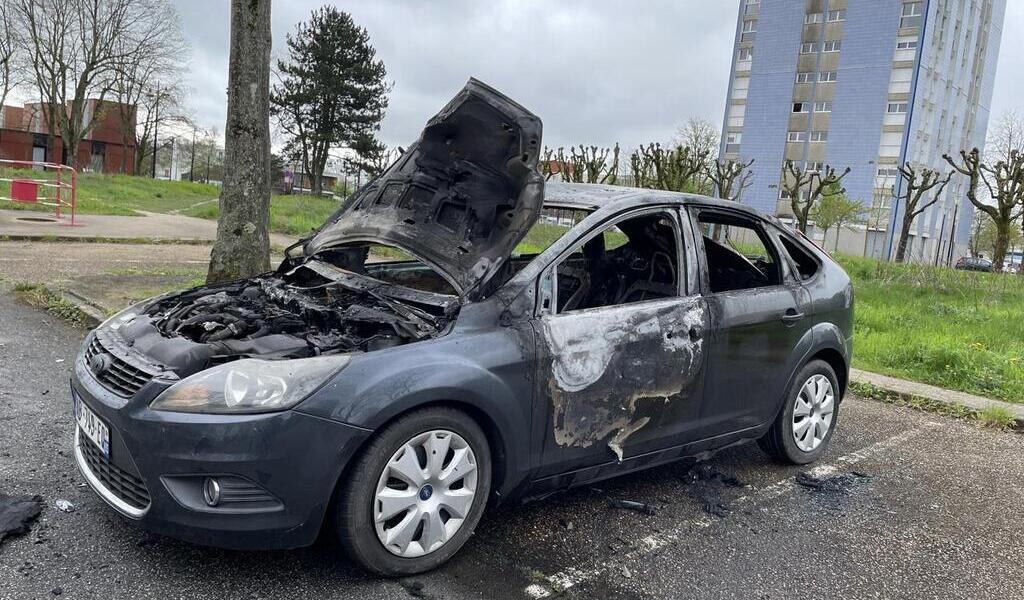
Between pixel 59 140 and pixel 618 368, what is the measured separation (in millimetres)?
60835

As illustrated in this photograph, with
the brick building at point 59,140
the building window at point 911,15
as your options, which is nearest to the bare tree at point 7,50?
the brick building at point 59,140

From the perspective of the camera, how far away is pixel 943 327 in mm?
9758

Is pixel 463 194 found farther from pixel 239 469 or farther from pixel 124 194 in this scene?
pixel 124 194

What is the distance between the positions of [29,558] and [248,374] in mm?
1150

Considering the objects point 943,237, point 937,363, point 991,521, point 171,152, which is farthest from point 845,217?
point 171,152

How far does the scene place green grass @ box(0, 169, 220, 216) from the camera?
70.4 ft

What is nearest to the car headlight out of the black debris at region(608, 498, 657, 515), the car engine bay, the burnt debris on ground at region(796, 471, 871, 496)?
the car engine bay

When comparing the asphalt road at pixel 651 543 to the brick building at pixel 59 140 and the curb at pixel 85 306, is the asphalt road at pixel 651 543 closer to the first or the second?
the curb at pixel 85 306

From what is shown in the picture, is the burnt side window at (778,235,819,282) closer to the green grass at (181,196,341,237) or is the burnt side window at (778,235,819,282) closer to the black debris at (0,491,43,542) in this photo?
the black debris at (0,491,43,542)

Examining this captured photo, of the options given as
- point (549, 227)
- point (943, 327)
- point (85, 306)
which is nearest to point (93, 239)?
point (85, 306)

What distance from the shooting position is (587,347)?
333 centimetres

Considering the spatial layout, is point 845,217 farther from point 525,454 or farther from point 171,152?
point 171,152

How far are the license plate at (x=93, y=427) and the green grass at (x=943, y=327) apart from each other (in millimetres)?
7187

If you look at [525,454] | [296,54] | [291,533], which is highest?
[296,54]
